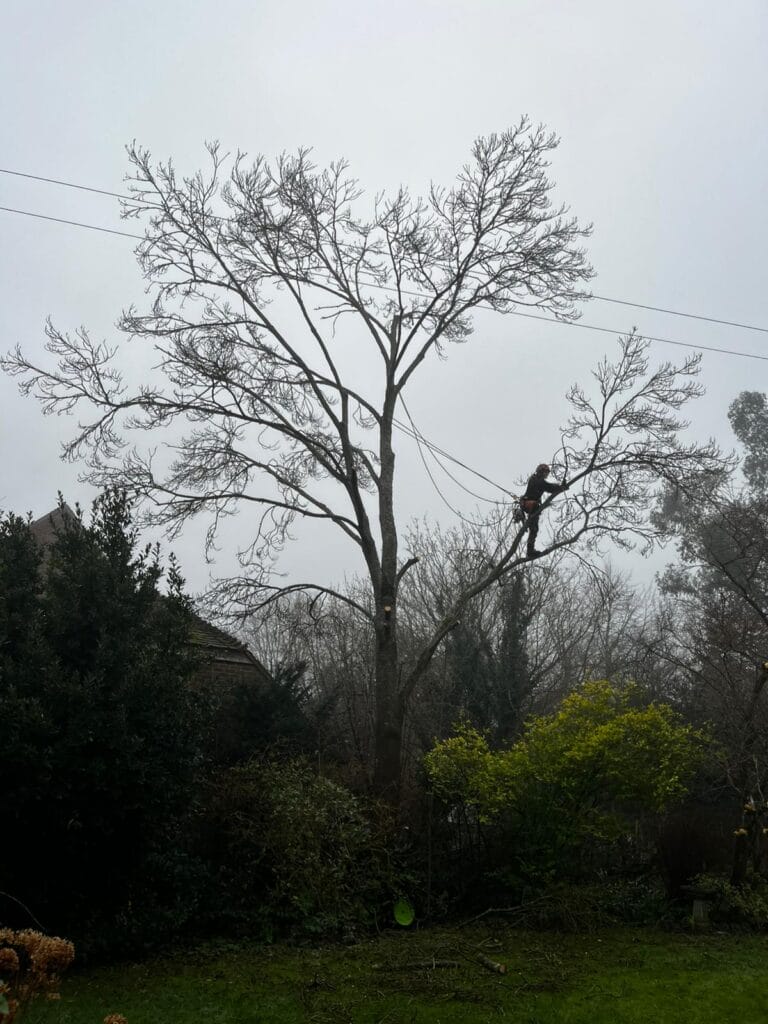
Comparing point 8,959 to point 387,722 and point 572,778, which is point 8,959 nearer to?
point 572,778

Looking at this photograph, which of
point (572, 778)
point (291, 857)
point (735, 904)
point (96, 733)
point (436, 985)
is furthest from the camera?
point (572, 778)

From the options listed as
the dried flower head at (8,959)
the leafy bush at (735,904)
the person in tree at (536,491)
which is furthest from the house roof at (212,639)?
the leafy bush at (735,904)

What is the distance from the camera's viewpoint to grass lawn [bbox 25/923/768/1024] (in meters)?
6.98

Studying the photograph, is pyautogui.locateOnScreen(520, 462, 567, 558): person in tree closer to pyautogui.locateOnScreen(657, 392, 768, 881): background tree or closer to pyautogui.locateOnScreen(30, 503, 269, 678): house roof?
pyautogui.locateOnScreen(657, 392, 768, 881): background tree

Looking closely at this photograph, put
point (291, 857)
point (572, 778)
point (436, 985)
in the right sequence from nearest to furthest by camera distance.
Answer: point (436, 985), point (291, 857), point (572, 778)

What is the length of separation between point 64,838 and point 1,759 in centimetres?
108

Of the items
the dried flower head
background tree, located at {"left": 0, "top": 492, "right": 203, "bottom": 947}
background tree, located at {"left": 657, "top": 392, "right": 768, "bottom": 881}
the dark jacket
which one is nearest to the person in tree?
the dark jacket

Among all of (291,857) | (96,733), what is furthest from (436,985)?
(96,733)

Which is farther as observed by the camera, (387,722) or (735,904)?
(387,722)

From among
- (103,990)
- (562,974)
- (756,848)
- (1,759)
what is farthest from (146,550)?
(756,848)

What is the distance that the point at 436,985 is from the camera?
7.55 meters

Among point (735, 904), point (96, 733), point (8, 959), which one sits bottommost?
point (735, 904)

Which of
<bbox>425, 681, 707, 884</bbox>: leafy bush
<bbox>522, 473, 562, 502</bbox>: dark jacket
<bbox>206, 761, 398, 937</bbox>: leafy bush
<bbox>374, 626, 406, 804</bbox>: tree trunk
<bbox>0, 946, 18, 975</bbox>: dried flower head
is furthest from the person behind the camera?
<bbox>522, 473, 562, 502</bbox>: dark jacket

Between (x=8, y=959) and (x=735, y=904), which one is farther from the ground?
(x=8, y=959)
